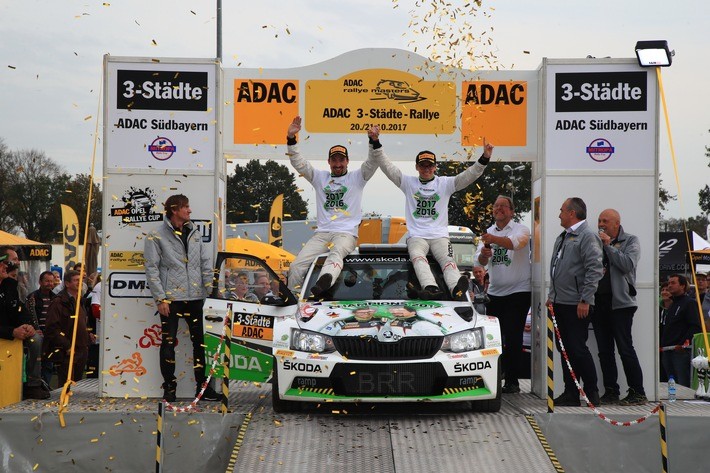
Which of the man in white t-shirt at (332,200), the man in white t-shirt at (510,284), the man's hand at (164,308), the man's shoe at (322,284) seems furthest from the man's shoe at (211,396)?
the man in white t-shirt at (510,284)

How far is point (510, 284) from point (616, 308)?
1.44m

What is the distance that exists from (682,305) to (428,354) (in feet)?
22.1

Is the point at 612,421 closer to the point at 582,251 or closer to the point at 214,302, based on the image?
the point at 582,251

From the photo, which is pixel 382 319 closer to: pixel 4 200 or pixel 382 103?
pixel 382 103

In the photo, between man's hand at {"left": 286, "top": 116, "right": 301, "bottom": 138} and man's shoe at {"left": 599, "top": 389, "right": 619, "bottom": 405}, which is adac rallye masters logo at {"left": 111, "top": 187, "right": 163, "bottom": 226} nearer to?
man's hand at {"left": 286, "top": 116, "right": 301, "bottom": 138}

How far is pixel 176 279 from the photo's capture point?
9.80 meters

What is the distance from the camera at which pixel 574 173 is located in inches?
408

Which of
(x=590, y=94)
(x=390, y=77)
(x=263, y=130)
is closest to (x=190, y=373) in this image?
(x=263, y=130)

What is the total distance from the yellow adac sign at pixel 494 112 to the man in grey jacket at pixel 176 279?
11.2ft

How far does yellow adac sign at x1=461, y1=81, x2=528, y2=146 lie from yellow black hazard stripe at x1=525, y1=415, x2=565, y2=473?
12.5 feet

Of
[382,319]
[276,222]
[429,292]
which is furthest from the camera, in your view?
[276,222]

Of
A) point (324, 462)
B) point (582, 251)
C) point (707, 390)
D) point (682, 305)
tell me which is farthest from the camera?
point (682, 305)

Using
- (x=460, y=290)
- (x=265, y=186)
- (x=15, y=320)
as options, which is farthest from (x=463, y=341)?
(x=265, y=186)

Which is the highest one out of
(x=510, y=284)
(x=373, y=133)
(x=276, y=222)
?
(x=373, y=133)
